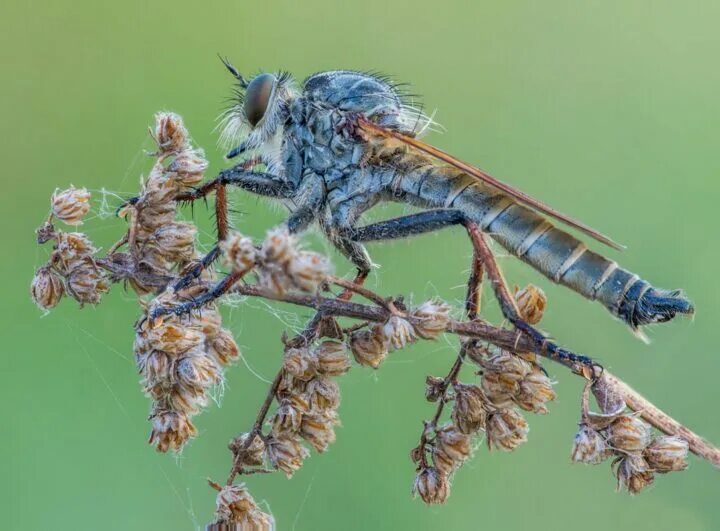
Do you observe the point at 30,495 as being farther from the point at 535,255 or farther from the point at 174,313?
the point at 535,255

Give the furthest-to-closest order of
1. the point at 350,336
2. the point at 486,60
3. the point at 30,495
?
1. the point at 486,60
2. the point at 30,495
3. the point at 350,336

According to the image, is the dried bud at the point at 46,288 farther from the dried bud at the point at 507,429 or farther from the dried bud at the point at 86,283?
the dried bud at the point at 507,429

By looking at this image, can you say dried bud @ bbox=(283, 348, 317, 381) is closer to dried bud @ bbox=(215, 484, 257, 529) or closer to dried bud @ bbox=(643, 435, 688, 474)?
dried bud @ bbox=(215, 484, 257, 529)

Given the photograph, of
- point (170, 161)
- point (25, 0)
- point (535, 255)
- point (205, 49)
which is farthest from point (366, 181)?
point (25, 0)

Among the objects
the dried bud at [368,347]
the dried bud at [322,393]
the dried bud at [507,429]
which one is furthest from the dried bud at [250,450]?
the dried bud at [507,429]

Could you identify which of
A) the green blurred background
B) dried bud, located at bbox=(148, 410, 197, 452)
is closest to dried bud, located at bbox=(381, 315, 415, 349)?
dried bud, located at bbox=(148, 410, 197, 452)
